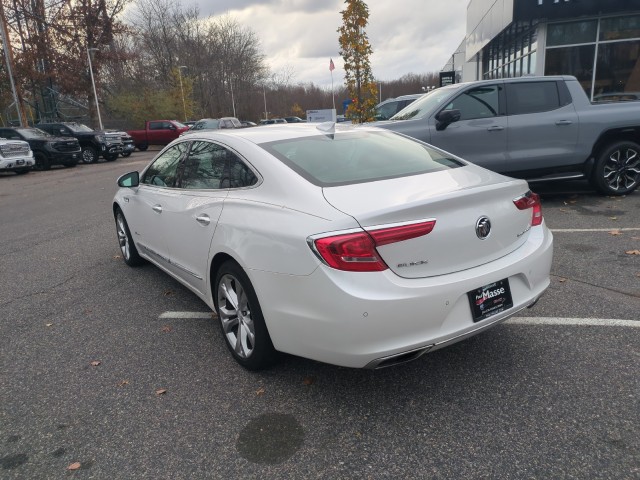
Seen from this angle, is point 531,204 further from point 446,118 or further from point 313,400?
point 446,118

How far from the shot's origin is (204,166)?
12.4ft

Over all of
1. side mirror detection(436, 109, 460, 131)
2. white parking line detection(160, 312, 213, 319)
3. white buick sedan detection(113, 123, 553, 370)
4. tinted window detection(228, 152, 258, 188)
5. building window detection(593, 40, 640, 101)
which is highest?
building window detection(593, 40, 640, 101)

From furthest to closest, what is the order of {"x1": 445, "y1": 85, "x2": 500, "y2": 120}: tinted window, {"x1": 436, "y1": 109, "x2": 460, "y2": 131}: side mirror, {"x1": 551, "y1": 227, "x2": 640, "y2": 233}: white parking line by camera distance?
{"x1": 445, "y1": 85, "x2": 500, "y2": 120}: tinted window
{"x1": 436, "y1": 109, "x2": 460, "y2": 131}: side mirror
{"x1": 551, "y1": 227, "x2": 640, "y2": 233}: white parking line

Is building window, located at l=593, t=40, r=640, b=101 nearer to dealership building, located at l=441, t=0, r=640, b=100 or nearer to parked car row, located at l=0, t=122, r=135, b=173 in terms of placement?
dealership building, located at l=441, t=0, r=640, b=100

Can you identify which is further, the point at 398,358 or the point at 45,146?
the point at 45,146

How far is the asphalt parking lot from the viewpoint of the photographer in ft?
7.77

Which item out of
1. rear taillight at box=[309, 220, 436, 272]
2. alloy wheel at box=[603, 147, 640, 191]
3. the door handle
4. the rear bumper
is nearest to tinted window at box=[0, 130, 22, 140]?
the door handle

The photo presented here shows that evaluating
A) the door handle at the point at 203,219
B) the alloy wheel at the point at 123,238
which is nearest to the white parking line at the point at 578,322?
the door handle at the point at 203,219

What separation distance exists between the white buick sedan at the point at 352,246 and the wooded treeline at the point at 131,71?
112ft

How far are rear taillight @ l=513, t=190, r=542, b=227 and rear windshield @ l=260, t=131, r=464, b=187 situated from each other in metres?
0.54

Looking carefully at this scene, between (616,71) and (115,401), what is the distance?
19.1 m

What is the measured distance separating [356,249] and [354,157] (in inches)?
44.9

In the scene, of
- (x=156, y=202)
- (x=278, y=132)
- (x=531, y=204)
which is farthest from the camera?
(x=156, y=202)

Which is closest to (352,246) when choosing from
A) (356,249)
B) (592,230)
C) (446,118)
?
(356,249)
